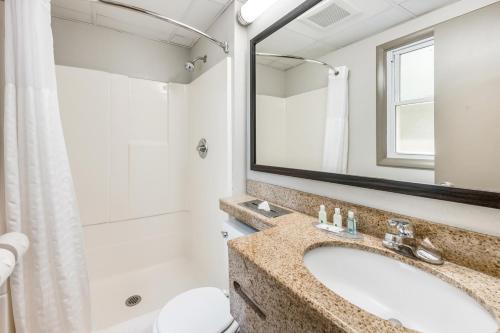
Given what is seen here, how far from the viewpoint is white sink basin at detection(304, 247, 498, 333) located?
1.69 ft

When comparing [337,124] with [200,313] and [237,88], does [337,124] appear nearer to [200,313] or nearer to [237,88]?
[237,88]

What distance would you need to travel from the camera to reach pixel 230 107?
4.77 ft

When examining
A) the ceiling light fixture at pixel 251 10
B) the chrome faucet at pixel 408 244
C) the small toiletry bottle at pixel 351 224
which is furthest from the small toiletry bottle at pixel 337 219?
the ceiling light fixture at pixel 251 10

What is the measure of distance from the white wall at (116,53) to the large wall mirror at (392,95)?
1.17 metres

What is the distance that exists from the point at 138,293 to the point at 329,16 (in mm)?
2136

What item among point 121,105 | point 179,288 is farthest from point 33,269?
point 121,105

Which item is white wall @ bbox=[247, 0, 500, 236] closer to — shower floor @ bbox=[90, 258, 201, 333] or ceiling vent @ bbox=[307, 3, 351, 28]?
ceiling vent @ bbox=[307, 3, 351, 28]

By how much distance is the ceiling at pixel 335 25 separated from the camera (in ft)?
2.44

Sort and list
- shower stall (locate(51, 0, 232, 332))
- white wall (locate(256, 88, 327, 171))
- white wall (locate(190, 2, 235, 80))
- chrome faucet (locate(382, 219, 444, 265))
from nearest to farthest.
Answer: chrome faucet (locate(382, 219, 444, 265)) → white wall (locate(256, 88, 327, 171)) → white wall (locate(190, 2, 235, 80)) → shower stall (locate(51, 0, 232, 332))

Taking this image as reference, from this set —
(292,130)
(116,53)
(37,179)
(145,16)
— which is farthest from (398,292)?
(116,53)

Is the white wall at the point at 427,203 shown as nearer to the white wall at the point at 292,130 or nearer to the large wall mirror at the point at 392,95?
the large wall mirror at the point at 392,95

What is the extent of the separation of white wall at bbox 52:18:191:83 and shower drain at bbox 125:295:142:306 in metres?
1.77

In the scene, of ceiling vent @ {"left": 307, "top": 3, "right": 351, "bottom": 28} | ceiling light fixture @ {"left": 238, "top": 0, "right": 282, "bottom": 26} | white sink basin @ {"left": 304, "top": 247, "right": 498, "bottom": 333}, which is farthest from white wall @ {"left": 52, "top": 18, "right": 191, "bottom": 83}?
white sink basin @ {"left": 304, "top": 247, "right": 498, "bottom": 333}

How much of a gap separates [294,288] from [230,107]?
1191 millimetres
